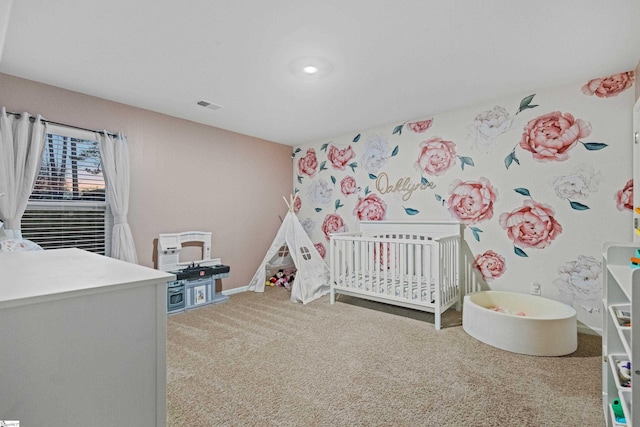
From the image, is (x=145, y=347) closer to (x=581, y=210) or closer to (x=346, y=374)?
(x=346, y=374)

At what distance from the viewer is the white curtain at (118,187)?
2895 millimetres

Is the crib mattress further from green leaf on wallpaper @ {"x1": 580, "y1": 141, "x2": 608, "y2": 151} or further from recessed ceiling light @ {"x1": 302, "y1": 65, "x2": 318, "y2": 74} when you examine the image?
recessed ceiling light @ {"x1": 302, "y1": 65, "x2": 318, "y2": 74}

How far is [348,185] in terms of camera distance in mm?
4172

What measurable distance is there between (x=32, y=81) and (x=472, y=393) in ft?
12.8

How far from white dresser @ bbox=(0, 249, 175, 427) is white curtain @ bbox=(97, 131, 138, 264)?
6.76 ft

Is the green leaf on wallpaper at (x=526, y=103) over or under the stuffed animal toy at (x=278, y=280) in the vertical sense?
over

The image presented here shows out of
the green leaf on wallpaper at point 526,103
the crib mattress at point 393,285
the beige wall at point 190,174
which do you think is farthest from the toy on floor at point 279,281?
the green leaf on wallpaper at point 526,103

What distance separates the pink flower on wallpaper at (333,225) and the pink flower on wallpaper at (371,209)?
0.26 metres

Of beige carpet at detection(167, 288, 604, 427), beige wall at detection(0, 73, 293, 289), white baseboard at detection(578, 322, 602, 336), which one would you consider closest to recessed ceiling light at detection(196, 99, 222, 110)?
beige wall at detection(0, 73, 293, 289)

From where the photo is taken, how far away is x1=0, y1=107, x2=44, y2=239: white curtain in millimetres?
2328

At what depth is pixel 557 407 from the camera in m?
1.63

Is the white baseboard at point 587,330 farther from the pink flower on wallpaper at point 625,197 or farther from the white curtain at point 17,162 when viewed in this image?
the white curtain at point 17,162

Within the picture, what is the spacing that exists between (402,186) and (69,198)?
3.35m

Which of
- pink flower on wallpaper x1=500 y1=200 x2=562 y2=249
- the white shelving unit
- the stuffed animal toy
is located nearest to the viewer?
the white shelving unit
